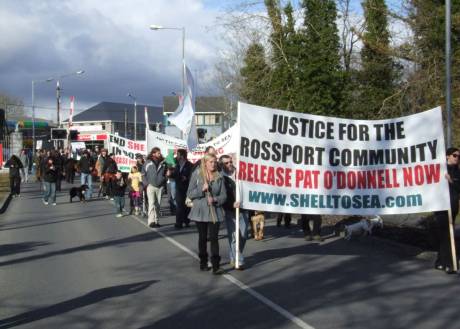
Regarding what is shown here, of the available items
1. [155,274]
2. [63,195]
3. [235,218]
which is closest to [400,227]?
[235,218]

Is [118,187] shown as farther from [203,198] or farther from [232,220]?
[203,198]

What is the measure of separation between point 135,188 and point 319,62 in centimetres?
1002

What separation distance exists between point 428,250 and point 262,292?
173 inches

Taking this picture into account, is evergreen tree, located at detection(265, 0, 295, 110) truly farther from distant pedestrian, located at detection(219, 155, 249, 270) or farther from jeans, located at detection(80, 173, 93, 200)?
distant pedestrian, located at detection(219, 155, 249, 270)

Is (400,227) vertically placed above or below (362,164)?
below

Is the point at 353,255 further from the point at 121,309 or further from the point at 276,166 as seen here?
the point at 121,309

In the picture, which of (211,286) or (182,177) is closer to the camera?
(211,286)

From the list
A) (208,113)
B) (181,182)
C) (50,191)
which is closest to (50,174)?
(50,191)

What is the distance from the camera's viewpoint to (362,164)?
35.5 ft

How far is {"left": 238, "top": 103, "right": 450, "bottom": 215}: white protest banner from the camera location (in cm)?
1040

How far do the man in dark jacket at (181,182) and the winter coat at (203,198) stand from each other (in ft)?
19.0

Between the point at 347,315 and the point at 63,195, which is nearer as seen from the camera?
the point at 347,315

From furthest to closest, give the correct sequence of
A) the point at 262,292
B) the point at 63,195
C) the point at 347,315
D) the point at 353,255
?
the point at 63,195 → the point at 353,255 → the point at 262,292 → the point at 347,315

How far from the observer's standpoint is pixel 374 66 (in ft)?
91.2
